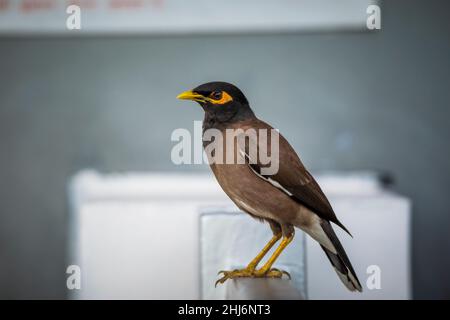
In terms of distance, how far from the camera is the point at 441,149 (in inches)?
65.6

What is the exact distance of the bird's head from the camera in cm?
49

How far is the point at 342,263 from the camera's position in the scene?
1.69ft

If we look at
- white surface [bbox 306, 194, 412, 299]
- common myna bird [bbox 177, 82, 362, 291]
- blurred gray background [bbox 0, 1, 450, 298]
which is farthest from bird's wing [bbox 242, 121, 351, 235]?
blurred gray background [bbox 0, 1, 450, 298]

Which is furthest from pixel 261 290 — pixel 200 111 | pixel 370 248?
pixel 200 111

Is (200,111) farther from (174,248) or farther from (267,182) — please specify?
(267,182)

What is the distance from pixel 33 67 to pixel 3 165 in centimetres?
31

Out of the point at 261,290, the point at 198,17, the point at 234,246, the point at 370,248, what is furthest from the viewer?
the point at 198,17

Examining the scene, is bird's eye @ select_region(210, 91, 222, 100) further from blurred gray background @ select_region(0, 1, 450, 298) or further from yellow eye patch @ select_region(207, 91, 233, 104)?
blurred gray background @ select_region(0, 1, 450, 298)

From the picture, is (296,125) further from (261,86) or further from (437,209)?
(437,209)

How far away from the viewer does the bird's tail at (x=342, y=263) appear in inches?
19.8

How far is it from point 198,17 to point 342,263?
1201mm

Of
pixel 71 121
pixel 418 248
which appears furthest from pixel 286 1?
pixel 418 248

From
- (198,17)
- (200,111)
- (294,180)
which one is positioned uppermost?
(198,17)

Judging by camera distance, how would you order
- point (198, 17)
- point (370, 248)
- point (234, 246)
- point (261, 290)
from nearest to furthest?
point (261, 290)
point (234, 246)
point (370, 248)
point (198, 17)
